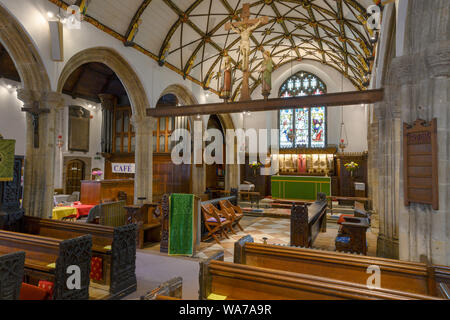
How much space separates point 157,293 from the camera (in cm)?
174

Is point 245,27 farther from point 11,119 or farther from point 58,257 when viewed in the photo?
point 11,119

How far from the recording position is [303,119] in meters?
15.0

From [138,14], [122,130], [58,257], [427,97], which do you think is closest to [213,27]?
[138,14]

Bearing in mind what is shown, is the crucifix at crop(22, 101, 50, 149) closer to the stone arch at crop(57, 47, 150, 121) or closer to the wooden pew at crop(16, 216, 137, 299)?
the stone arch at crop(57, 47, 150, 121)

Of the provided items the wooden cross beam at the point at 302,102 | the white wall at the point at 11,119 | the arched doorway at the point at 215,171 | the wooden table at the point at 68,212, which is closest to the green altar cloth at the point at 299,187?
the arched doorway at the point at 215,171

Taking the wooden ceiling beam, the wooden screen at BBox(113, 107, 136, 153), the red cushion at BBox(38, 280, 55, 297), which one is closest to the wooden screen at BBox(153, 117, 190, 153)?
the wooden screen at BBox(113, 107, 136, 153)

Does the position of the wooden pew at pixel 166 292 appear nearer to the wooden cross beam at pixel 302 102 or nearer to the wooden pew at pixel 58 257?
the wooden pew at pixel 58 257

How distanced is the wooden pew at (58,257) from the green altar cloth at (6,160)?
4.33ft

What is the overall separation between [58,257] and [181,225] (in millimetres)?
2459

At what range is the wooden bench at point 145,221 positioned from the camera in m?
5.56

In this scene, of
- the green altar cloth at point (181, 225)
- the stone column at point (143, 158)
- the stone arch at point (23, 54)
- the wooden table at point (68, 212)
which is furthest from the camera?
the stone column at point (143, 158)

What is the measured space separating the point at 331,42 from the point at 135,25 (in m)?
7.67

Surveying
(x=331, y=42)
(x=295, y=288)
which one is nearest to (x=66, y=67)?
(x=295, y=288)

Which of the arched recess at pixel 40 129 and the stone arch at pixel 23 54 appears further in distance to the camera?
the arched recess at pixel 40 129
